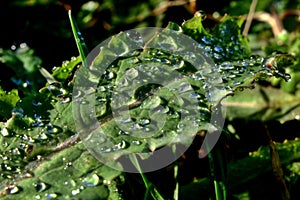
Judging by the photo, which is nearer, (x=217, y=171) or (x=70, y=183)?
(x=70, y=183)

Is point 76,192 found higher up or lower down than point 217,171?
higher up

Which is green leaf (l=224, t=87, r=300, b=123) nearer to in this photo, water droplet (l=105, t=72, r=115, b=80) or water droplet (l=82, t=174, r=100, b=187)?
water droplet (l=105, t=72, r=115, b=80)

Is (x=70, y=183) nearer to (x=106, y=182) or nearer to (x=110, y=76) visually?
(x=106, y=182)

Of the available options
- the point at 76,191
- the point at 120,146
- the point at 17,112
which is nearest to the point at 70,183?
the point at 76,191

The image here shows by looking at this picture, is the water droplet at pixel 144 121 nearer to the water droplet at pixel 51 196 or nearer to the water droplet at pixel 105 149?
the water droplet at pixel 105 149

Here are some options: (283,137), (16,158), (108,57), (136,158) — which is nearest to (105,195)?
(136,158)

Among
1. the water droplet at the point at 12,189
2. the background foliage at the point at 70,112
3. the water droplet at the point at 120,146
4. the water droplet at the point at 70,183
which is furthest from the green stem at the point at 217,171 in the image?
the water droplet at the point at 12,189

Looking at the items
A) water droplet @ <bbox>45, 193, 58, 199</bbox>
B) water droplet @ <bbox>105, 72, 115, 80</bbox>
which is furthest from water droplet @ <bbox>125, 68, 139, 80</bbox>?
water droplet @ <bbox>45, 193, 58, 199</bbox>

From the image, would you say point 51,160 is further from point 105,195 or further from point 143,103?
point 143,103
